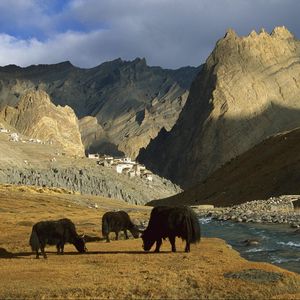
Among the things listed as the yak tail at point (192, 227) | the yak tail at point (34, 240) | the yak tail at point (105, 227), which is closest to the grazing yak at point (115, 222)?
the yak tail at point (105, 227)

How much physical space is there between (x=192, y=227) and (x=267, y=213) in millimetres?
39605

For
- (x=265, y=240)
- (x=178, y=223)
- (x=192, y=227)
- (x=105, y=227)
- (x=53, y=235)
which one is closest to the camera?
(x=178, y=223)

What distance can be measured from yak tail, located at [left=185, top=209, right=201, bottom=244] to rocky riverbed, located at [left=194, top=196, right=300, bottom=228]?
2178 cm

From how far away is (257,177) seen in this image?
380 feet

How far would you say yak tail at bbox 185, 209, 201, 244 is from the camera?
93.4ft

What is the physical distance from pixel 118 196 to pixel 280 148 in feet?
281

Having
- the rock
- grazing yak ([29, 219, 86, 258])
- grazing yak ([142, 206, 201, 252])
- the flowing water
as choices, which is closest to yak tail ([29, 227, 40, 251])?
grazing yak ([29, 219, 86, 258])

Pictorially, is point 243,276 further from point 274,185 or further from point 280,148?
point 280,148

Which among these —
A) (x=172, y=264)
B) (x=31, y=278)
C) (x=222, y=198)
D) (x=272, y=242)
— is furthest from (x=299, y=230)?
(x=222, y=198)

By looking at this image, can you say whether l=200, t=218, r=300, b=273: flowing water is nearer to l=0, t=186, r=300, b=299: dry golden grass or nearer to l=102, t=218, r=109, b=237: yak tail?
l=0, t=186, r=300, b=299: dry golden grass

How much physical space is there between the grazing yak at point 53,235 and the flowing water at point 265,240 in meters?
9.79

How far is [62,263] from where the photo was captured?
88.2ft

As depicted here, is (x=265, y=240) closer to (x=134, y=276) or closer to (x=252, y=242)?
(x=252, y=242)

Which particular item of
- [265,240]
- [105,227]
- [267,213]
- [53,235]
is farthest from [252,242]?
[267,213]
